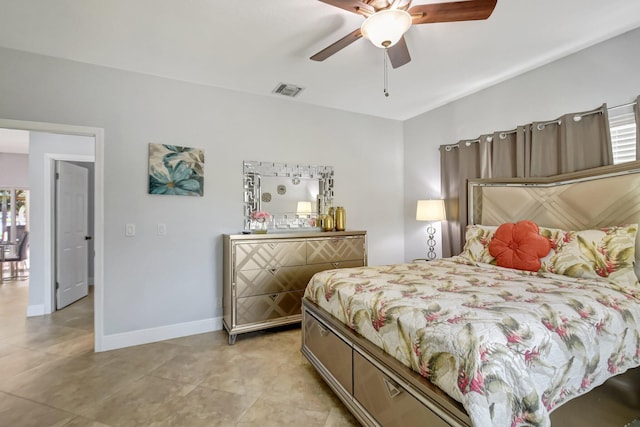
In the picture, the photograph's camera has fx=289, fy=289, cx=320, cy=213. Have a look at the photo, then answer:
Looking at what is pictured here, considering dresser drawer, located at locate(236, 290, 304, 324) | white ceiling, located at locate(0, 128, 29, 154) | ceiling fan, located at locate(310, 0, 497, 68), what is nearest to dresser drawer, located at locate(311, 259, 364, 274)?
dresser drawer, located at locate(236, 290, 304, 324)

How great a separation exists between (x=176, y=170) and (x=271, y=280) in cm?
154

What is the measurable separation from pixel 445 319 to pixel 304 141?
2943mm

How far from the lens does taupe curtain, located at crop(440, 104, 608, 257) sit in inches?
97.3

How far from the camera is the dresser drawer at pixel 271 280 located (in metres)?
2.96

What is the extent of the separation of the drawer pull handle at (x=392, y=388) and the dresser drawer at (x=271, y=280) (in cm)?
184

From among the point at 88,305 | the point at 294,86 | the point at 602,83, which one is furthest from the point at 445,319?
the point at 88,305

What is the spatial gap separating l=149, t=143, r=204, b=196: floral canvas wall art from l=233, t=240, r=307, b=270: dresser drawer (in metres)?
0.85

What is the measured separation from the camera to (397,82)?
3180mm

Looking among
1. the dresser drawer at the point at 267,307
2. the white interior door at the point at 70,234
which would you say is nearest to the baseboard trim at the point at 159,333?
the dresser drawer at the point at 267,307

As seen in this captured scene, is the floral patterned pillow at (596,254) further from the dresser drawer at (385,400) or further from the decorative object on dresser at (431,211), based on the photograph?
the dresser drawer at (385,400)

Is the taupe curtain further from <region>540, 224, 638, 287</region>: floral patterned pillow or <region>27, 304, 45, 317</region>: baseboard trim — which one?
<region>27, 304, 45, 317</region>: baseboard trim

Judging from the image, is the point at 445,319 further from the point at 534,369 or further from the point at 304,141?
the point at 304,141

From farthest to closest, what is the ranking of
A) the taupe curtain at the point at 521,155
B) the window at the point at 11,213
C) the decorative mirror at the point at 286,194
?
the window at the point at 11,213, the decorative mirror at the point at 286,194, the taupe curtain at the point at 521,155

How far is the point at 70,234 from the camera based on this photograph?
Answer: 427cm
